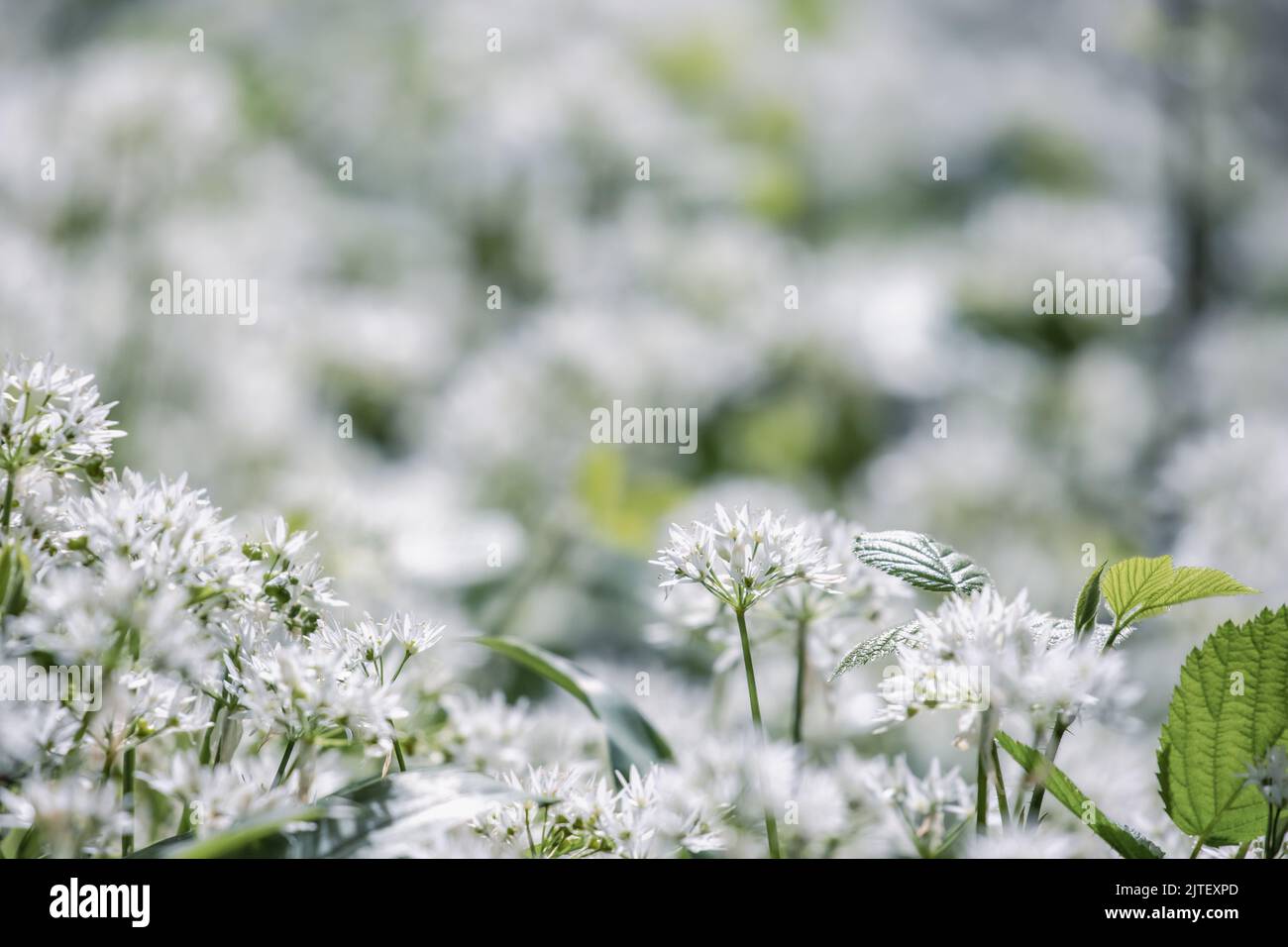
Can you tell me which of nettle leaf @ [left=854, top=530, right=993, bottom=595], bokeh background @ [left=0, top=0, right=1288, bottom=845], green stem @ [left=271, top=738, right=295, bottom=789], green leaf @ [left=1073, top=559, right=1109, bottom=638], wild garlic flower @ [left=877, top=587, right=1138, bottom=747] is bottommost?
green stem @ [left=271, top=738, right=295, bottom=789]

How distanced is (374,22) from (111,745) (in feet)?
7.19

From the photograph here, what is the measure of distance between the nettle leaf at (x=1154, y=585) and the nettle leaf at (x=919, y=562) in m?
0.04

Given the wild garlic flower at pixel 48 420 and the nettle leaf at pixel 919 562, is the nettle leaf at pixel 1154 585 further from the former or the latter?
the wild garlic flower at pixel 48 420

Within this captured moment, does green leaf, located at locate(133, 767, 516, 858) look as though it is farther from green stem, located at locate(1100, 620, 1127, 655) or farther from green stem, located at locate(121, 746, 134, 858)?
green stem, located at locate(1100, 620, 1127, 655)

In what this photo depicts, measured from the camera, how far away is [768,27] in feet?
7.14

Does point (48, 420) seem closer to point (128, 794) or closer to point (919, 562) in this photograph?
point (128, 794)

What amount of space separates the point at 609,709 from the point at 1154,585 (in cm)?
18

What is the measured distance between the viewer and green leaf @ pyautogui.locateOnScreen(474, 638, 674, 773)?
1.26 ft

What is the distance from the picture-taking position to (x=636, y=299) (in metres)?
1.35

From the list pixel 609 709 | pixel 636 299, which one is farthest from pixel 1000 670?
pixel 636 299

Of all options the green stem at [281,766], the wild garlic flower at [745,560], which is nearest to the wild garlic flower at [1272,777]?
the wild garlic flower at [745,560]

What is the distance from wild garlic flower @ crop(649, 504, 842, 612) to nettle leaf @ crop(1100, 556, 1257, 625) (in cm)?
8

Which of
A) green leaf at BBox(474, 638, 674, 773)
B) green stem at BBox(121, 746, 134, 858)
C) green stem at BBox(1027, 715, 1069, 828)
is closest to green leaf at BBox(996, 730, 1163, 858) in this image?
green stem at BBox(1027, 715, 1069, 828)
